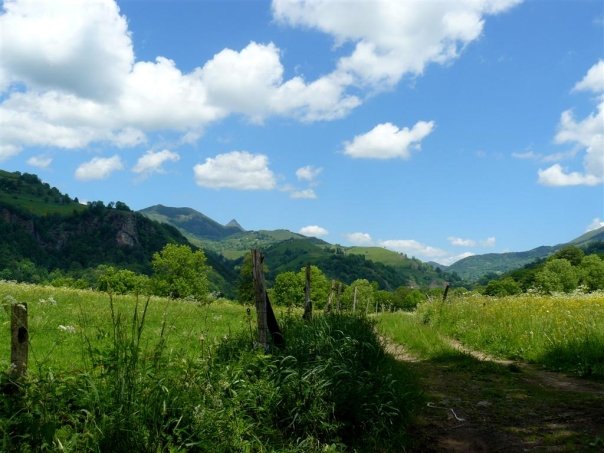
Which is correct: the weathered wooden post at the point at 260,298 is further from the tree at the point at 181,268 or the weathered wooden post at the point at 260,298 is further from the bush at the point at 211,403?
the tree at the point at 181,268

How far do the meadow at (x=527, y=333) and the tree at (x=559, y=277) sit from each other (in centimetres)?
12133

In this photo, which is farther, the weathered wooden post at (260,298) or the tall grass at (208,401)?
the weathered wooden post at (260,298)

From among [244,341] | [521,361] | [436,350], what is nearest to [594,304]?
[521,361]

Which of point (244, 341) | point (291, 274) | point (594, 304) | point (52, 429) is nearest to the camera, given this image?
point (52, 429)

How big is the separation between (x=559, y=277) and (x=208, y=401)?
151994 millimetres

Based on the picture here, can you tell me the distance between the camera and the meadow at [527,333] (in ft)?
43.7

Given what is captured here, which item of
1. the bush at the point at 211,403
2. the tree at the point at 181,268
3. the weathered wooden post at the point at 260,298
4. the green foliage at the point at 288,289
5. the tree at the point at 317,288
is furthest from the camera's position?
the green foliage at the point at 288,289

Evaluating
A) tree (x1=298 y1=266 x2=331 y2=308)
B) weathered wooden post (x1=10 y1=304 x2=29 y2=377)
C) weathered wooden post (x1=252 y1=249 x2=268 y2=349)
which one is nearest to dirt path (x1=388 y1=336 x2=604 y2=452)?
weathered wooden post (x1=252 y1=249 x2=268 y2=349)

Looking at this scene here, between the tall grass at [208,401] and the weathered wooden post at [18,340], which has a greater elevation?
the weathered wooden post at [18,340]

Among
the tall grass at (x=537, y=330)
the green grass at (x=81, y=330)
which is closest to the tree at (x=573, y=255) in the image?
the tall grass at (x=537, y=330)

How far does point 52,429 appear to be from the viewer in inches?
181

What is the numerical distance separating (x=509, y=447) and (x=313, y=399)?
300 centimetres

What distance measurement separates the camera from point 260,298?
8.92 meters

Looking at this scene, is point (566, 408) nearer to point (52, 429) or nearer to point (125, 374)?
point (125, 374)
